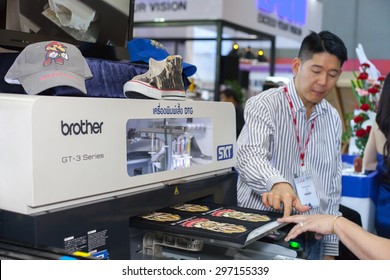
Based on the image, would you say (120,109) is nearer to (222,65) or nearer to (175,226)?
(175,226)

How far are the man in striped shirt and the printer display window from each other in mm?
381

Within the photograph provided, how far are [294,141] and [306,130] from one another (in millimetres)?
92

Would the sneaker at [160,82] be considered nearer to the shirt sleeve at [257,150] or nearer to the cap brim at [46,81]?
the cap brim at [46,81]

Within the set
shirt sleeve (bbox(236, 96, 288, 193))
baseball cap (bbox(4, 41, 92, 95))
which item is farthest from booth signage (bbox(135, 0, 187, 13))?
baseball cap (bbox(4, 41, 92, 95))

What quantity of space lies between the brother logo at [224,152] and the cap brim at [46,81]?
0.63 m

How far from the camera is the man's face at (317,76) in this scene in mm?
2088

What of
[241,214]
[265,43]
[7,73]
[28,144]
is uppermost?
[265,43]

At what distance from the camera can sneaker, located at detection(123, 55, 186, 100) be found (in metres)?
1.34

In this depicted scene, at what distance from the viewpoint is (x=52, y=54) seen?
3.76 feet

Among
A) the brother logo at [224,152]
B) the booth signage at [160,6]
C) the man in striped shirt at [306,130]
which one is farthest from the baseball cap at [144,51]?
the booth signage at [160,6]

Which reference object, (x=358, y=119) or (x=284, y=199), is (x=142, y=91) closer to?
(x=284, y=199)

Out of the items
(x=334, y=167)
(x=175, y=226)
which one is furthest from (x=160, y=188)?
(x=334, y=167)

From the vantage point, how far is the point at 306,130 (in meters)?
2.20
